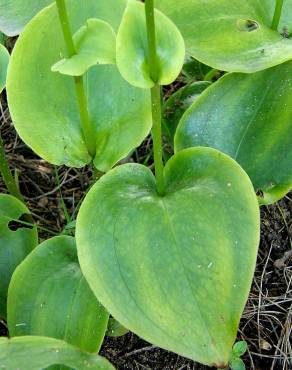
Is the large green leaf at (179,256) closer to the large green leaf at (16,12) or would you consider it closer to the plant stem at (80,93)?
the plant stem at (80,93)

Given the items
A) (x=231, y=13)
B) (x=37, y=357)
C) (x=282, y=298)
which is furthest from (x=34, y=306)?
(x=231, y=13)

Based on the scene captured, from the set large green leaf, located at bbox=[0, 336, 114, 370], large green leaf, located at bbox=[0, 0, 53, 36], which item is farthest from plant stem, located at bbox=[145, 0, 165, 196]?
large green leaf, located at bbox=[0, 0, 53, 36]

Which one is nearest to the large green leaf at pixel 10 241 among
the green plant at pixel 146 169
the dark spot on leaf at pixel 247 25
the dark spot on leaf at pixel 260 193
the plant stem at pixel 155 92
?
the green plant at pixel 146 169

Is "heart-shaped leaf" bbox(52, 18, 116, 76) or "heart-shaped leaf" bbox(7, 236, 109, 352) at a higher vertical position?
"heart-shaped leaf" bbox(52, 18, 116, 76)

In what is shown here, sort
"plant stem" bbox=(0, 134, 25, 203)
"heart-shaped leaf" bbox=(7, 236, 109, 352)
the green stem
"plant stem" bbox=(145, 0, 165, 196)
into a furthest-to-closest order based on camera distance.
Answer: the green stem
"plant stem" bbox=(0, 134, 25, 203)
"heart-shaped leaf" bbox=(7, 236, 109, 352)
"plant stem" bbox=(145, 0, 165, 196)

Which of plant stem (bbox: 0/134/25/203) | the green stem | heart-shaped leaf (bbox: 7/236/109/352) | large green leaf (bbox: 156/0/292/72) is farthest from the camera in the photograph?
the green stem

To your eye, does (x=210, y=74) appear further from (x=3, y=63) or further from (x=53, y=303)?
(x=53, y=303)

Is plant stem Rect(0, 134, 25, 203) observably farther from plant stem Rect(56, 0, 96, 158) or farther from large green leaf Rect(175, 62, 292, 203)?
large green leaf Rect(175, 62, 292, 203)
